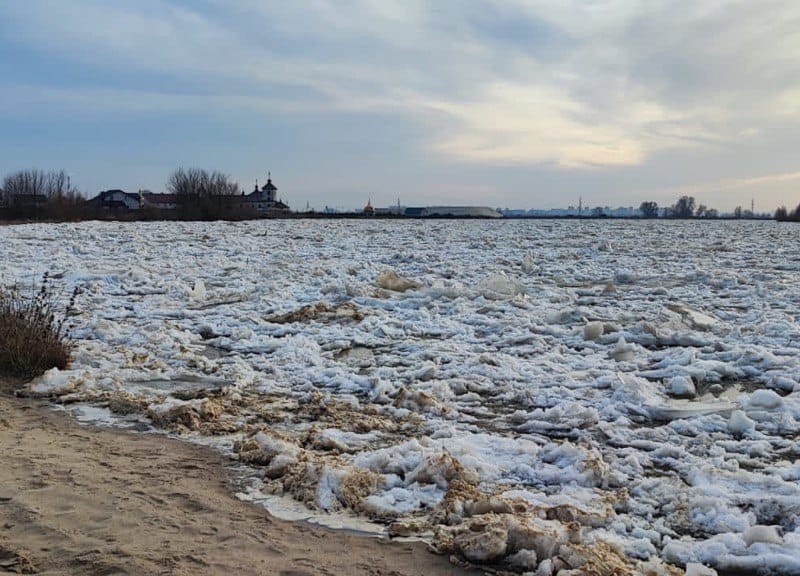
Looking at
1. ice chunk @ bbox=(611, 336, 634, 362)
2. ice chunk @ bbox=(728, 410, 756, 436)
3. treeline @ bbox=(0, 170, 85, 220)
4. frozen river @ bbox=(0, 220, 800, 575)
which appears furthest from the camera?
treeline @ bbox=(0, 170, 85, 220)

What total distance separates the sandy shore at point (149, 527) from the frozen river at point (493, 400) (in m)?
0.31

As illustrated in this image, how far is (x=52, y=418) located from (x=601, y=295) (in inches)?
363

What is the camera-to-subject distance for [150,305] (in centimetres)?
1016

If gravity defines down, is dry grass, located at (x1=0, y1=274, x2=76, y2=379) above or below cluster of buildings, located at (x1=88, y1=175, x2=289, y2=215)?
below

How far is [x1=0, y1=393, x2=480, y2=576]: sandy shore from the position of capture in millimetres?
2887

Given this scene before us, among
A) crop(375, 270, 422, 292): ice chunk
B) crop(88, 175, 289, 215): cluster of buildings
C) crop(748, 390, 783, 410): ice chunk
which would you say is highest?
crop(88, 175, 289, 215): cluster of buildings

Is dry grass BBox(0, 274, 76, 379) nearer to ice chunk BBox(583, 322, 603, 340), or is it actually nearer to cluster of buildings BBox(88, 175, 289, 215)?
ice chunk BBox(583, 322, 603, 340)

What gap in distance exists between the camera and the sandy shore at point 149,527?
2.89 meters

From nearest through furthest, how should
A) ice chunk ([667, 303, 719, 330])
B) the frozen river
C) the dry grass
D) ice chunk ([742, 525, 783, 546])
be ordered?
ice chunk ([742, 525, 783, 546])
the frozen river
the dry grass
ice chunk ([667, 303, 719, 330])

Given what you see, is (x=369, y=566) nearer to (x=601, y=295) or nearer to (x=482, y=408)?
(x=482, y=408)

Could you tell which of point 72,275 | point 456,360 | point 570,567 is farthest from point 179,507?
point 72,275

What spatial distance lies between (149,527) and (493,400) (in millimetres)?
3213

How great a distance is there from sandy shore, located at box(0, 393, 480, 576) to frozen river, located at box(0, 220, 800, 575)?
0.31 meters

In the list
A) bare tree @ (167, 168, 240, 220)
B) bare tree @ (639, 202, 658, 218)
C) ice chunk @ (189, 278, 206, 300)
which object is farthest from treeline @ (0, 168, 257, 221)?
bare tree @ (639, 202, 658, 218)
